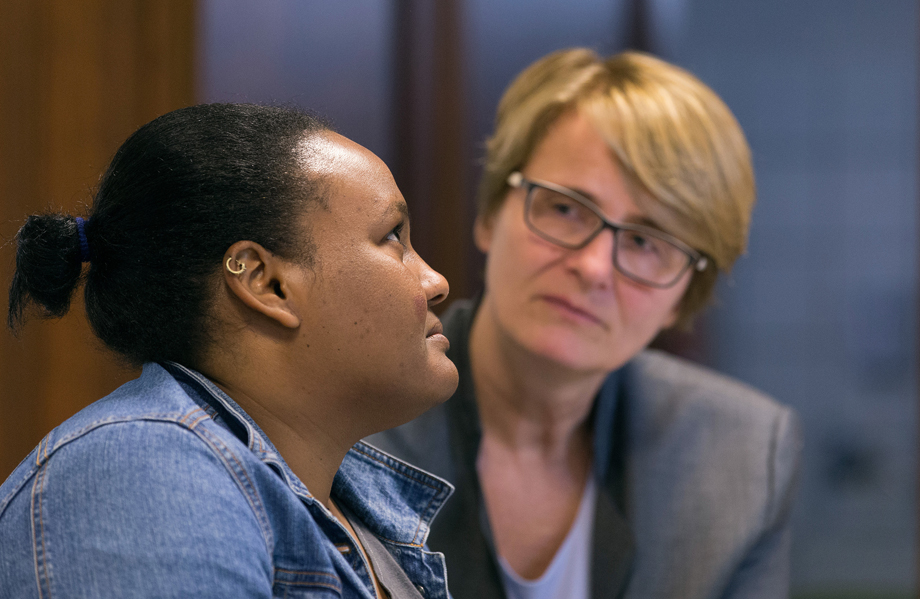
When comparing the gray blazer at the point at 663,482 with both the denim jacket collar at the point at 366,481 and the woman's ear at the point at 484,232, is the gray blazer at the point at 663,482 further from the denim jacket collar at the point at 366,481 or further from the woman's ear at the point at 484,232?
the denim jacket collar at the point at 366,481

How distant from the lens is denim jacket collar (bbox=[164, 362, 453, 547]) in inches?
23.1

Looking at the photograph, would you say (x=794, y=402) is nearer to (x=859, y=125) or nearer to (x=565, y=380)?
(x=859, y=125)

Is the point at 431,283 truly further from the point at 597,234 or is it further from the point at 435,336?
the point at 597,234

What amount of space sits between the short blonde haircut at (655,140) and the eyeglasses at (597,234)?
28 millimetres

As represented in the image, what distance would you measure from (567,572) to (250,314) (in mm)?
758

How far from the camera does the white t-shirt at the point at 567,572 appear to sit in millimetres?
1139

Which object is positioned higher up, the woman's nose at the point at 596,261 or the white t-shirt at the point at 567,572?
the woman's nose at the point at 596,261

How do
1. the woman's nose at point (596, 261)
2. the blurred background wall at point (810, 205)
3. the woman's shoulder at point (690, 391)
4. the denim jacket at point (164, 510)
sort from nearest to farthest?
the denim jacket at point (164, 510), the woman's nose at point (596, 261), the woman's shoulder at point (690, 391), the blurred background wall at point (810, 205)

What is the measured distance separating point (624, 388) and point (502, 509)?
29cm

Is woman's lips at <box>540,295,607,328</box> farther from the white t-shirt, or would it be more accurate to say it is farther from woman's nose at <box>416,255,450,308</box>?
woman's nose at <box>416,255,450,308</box>

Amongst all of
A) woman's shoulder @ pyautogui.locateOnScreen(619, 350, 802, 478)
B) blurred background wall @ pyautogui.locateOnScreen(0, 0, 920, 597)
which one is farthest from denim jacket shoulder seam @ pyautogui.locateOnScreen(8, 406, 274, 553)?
blurred background wall @ pyautogui.locateOnScreen(0, 0, 920, 597)

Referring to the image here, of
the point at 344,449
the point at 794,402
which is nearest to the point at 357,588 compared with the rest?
the point at 344,449

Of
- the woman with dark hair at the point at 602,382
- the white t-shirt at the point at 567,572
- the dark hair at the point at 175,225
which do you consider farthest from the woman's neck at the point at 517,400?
the dark hair at the point at 175,225

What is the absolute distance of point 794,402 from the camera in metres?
2.44
